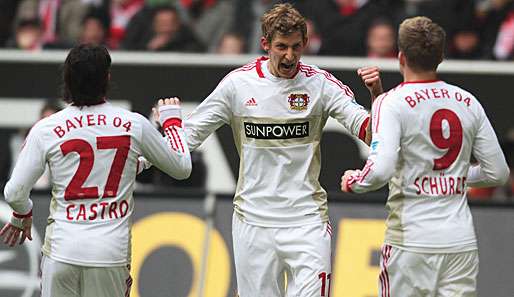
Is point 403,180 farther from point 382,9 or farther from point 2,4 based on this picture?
point 2,4

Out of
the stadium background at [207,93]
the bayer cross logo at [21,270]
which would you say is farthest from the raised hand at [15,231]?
the bayer cross logo at [21,270]

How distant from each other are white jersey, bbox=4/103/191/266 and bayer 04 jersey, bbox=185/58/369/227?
783 mm

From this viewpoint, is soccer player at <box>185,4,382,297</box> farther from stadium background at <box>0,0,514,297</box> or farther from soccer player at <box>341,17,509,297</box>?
stadium background at <box>0,0,514,297</box>

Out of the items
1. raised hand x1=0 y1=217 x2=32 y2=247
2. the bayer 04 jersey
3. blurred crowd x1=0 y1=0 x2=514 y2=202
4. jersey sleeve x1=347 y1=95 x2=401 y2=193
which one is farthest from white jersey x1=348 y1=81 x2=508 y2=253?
blurred crowd x1=0 y1=0 x2=514 y2=202

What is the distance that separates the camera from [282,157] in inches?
328

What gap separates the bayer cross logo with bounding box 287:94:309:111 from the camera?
27.5 ft

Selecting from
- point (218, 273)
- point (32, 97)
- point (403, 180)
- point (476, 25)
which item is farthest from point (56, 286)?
point (476, 25)

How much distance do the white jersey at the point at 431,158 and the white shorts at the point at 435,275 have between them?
6 centimetres

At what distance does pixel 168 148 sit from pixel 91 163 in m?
0.50

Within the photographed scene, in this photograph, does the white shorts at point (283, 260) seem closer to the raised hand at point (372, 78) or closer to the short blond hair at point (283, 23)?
the raised hand at point (372, 78)

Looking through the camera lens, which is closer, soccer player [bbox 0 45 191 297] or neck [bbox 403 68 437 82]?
soccer player [bbox 0 45 191 297]

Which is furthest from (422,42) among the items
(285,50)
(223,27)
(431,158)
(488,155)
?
(223,27)

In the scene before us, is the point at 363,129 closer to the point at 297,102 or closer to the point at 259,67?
the point at 297,102

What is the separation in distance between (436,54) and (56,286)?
2729mm
